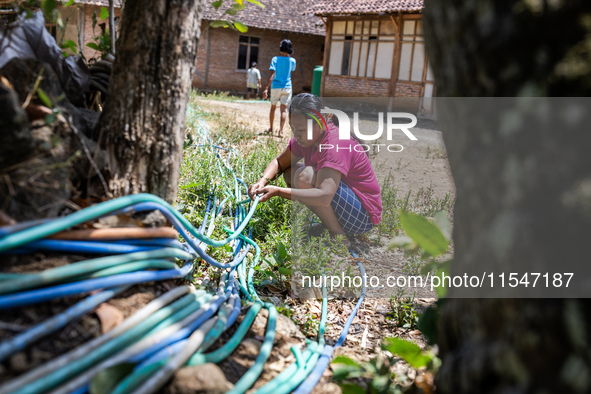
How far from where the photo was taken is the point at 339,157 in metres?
3.42

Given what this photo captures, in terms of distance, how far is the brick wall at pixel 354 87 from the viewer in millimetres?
16656

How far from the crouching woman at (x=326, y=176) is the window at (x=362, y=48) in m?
13.5

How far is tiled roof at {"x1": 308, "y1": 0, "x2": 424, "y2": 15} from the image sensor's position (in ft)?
48.9

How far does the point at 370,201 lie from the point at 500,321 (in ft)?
9.26

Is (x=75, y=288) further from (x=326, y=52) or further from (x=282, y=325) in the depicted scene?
(x=326, y=52)

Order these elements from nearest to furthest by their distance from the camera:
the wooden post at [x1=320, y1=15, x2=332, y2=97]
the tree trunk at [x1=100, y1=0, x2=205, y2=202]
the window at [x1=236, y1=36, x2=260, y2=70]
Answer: the tree trunk at [x1=100, y1=0, x2=205, y2=202], the wooden post at [x1=320, y1=15, x2=332, y2=97], the window at [x1=236, y1=36, x2=260, y2=70]

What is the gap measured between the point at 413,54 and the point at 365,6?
2.26 meters

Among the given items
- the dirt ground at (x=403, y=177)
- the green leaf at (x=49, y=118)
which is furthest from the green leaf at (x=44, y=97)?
the dirt ground at (x=403, y=177)

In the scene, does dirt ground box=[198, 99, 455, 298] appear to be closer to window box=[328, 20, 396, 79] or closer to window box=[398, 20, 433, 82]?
window box=[398, 20, 433, 82]

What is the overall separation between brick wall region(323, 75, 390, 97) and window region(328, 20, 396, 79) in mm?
213

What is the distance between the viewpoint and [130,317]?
4.63 ft

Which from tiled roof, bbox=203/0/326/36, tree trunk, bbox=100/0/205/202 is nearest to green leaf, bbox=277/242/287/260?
tree trunk, bbox=100/0/205/202

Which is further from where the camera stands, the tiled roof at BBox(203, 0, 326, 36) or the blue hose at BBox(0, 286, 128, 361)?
the tiled roof at BBox(203, 0, 326, 36)

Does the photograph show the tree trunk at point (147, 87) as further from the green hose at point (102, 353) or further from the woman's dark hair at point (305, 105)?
the woman's dark hair at point (305, 105)
